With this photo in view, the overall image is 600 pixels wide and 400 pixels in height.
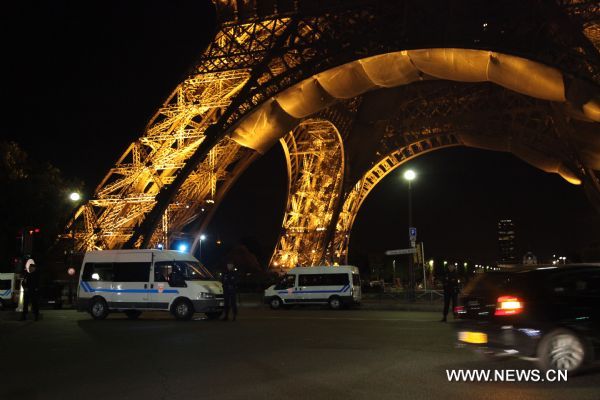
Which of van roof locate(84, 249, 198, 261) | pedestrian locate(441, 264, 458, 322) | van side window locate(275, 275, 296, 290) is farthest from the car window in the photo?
van side window locate(275, 275, 296, 290)

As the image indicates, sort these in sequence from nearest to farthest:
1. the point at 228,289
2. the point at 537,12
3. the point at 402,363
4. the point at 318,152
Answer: the point at 402,363 → the point at 228,289 → the point at 537,12 → the point at 318,152

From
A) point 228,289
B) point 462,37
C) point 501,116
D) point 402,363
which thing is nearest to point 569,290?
point 402,363

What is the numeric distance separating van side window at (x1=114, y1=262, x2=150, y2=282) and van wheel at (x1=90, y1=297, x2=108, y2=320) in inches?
35.8

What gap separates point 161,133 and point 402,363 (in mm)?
23854

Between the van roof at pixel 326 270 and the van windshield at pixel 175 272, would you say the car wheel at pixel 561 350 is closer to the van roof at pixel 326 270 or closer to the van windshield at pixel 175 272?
the van windshield at pixel 175 272

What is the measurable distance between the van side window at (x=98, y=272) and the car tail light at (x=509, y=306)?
50.5 ft

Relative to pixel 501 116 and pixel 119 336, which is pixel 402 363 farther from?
pixel 501 116

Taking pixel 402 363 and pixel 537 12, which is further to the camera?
pixel 537 12

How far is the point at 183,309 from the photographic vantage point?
2027 centimetres

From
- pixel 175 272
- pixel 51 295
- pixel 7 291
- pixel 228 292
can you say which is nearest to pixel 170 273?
pixel 175 272

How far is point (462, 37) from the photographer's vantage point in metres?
26.5

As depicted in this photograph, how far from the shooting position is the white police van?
66.4 feet

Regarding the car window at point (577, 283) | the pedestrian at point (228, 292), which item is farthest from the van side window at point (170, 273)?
the car window at point (577, 283)

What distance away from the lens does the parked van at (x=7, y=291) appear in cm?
3000
